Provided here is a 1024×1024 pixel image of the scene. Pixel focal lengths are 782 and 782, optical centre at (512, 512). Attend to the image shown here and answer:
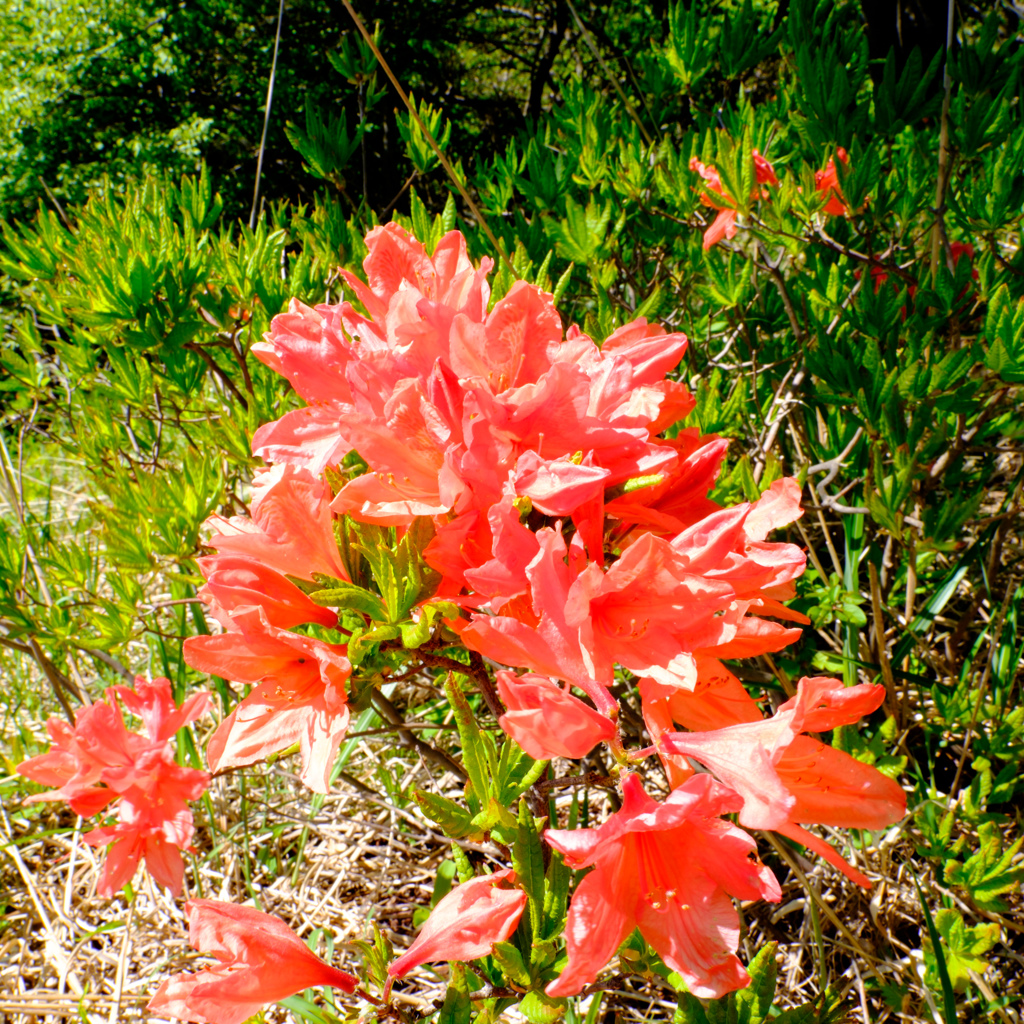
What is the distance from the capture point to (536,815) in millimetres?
973

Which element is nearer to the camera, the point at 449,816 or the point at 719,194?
the point at 449,816

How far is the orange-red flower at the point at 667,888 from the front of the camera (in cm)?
65

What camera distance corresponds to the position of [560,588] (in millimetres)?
693

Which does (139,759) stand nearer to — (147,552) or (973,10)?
(147,552)

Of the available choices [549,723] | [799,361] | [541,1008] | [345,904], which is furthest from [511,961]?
[799,361]

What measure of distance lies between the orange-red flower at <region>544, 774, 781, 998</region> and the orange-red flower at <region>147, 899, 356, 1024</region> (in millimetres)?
322

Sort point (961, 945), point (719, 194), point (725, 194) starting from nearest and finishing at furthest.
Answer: point (961, 945)
point (725, 194)
point (719, 194)

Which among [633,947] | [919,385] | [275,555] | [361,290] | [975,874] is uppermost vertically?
[361,290]

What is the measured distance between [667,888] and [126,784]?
0.96 metres

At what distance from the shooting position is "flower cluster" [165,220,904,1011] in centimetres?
67

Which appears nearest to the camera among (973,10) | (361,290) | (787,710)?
(787,710)

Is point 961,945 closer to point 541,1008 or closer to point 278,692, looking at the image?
point 541,1008

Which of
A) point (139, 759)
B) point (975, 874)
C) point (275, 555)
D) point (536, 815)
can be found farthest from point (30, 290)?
point (975, 874)

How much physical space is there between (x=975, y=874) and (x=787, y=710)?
→ 2.84 feet
